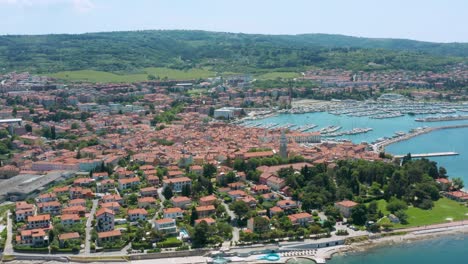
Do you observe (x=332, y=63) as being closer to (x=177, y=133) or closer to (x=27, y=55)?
(x=27, y=55)

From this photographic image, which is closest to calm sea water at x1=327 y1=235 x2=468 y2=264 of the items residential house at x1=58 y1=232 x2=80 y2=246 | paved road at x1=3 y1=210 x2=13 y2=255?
residential house at x1=58 y1=232 x2=80 y2=246

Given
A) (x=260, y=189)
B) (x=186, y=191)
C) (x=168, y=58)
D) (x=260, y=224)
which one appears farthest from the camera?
(x=168, y=58)

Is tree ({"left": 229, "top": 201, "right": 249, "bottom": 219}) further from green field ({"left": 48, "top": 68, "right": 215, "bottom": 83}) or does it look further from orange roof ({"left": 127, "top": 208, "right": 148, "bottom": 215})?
green field ({"left": 48, "top": 68, "right": 215, "bottom": 83})

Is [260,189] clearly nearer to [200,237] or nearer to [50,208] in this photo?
[200,237]

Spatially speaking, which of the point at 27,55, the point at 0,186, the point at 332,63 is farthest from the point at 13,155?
the point at 332,63

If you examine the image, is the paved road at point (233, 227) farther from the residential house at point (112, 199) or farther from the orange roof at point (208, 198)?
the residential house at point (112, 199)

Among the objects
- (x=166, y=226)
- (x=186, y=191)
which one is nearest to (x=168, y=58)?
(x=186, y=191)
